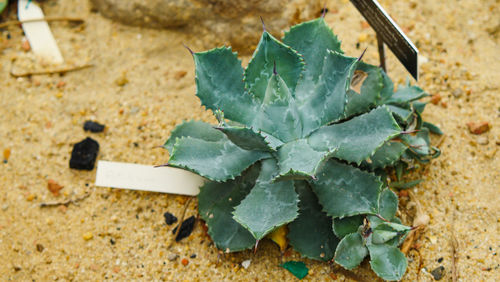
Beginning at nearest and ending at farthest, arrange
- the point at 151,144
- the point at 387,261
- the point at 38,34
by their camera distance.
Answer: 1. the point at 387,261
2. the point at 151,144
3. the point at 38,34

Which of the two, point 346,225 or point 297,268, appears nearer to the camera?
point 346,225

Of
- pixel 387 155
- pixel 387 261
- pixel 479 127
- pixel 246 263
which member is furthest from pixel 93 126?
pixel 479 127

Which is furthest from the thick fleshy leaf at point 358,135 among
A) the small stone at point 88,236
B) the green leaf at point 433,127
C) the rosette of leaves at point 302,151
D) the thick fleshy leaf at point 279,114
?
the small stone at point 88,236

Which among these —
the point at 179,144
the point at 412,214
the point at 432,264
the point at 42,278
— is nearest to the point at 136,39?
the point at 179,144

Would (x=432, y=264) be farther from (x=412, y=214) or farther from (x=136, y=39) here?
(x=136, y=39)

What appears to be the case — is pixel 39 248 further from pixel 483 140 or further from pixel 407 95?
pixel 483 140

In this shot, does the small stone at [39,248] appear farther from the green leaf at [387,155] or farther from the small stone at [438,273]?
the small stone at [438,273]

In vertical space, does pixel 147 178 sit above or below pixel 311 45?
below

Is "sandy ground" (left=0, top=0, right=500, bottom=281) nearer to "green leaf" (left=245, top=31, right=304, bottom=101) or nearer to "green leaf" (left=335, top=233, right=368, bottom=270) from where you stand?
"green leaf" (left=335, top=233, right=368, bottom=270)
